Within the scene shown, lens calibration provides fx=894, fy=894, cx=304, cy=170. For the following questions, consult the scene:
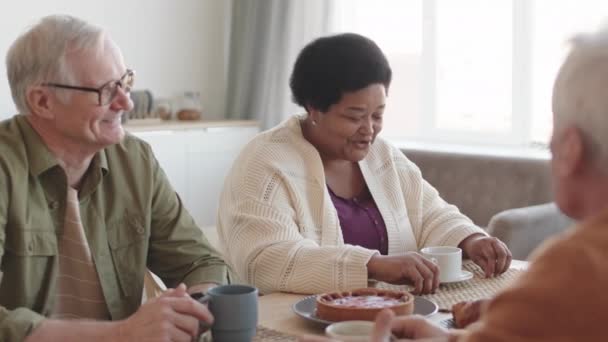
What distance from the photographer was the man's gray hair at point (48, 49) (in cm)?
179

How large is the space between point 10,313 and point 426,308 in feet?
2.47

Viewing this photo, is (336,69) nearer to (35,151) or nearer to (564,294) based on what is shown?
(35,151)

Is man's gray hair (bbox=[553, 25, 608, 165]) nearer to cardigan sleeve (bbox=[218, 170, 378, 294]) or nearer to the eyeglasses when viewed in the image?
cardigan sleeve (bbox=[218, 170, 378, 294])

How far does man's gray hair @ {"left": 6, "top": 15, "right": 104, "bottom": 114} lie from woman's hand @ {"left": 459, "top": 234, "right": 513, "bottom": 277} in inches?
39.7

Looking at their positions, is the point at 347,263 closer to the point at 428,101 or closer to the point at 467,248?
the point at 467,248

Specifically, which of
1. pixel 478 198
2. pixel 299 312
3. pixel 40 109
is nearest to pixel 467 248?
pixel 299 312

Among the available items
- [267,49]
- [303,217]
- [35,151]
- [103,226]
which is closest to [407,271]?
[303,217]

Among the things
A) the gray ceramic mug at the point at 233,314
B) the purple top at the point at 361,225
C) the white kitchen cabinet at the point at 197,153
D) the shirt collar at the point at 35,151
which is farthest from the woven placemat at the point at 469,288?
the white kitchen cabinet at the point at 197,153

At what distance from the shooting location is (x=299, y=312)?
165cm

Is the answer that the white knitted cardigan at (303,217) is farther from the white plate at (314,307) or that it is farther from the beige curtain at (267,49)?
the beige curtain at (267,49)

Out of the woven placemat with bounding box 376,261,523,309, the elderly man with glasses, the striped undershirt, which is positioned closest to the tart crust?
the woven placemat with bounding box 376,261,523,309

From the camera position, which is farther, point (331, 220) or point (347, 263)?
point (331, 220)

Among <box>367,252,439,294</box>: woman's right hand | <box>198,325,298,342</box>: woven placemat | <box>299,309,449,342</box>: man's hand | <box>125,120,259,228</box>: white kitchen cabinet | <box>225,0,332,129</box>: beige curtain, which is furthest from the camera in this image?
<box>225,0,332,129</box>: beige curtain

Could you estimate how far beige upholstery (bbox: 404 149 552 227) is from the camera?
3.91m
